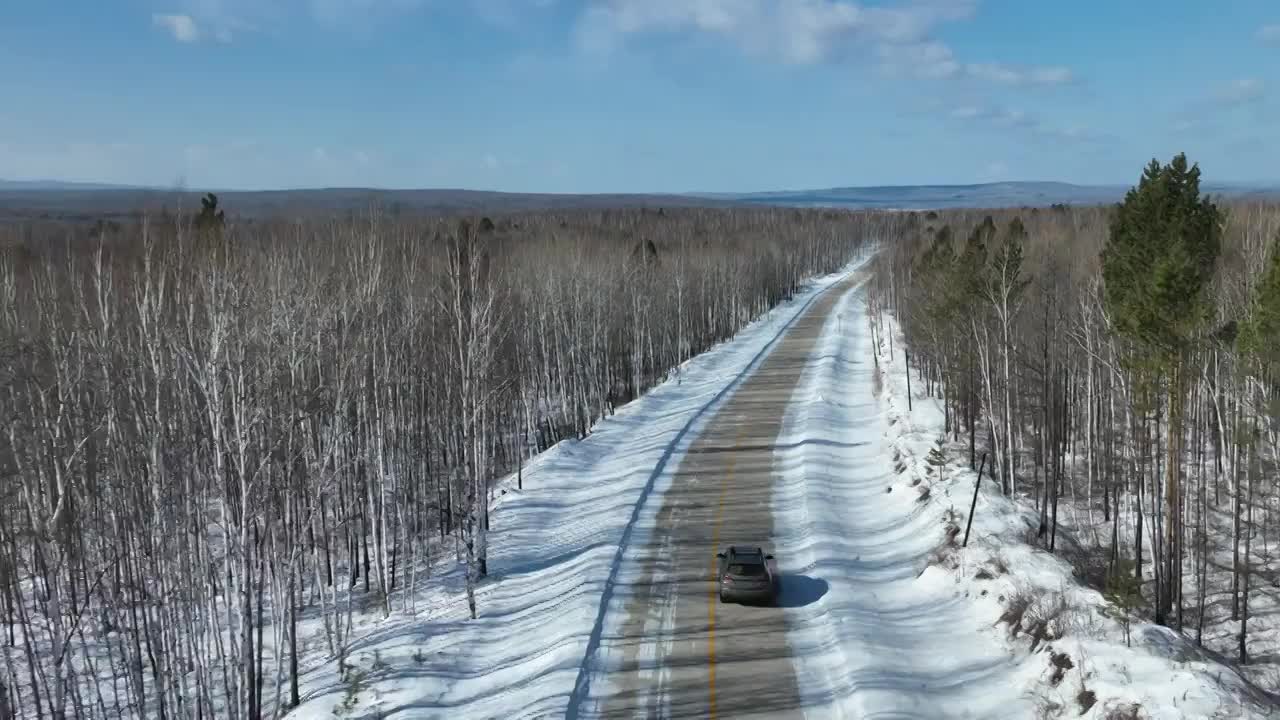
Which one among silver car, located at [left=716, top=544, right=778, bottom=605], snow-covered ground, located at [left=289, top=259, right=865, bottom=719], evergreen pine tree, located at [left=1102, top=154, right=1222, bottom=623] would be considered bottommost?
snow-covered ground, located at [left=289, top=259, right=865, bottom=719]

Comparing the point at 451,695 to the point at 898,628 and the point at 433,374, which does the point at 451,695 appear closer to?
the point at 898,628

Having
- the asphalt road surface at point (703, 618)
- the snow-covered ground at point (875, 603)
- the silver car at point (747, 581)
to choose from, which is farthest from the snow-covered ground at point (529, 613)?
the snow-covered ground at point (875, 603)

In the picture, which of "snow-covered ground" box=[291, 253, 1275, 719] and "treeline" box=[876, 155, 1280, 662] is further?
"treeline" box=[876, 155, 1280, 662]

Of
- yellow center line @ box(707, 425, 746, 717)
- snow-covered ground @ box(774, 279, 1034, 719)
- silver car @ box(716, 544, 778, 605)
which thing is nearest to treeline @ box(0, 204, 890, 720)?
yellow center line @ box(707, 425, 746, 717)

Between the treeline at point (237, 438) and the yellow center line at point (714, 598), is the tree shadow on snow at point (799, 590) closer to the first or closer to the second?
the yellow center line at point (714, 598)

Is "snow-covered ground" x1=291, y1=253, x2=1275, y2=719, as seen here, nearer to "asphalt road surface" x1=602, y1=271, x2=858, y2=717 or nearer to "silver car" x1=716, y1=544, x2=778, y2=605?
"asphalt road surface" x1=602, y1=271, x2=858, y2=717

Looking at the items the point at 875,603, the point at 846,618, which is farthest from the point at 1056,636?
the point at 875,603
